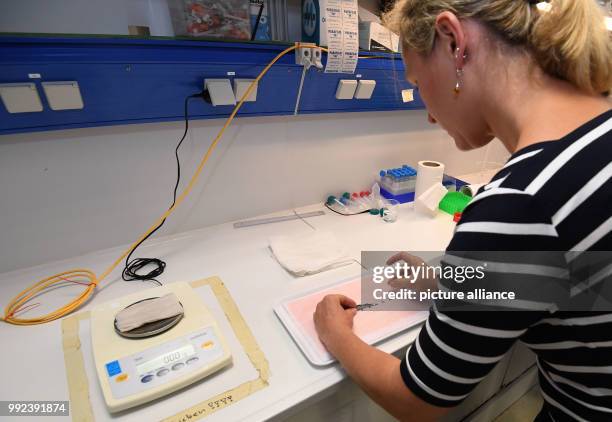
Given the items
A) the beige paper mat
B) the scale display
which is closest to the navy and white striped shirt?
the beige paper mat

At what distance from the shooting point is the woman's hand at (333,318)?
0.63 meters

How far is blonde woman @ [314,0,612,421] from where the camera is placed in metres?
0.42

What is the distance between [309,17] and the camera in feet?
3.22

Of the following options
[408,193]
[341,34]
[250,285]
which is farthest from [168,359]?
[408,193]

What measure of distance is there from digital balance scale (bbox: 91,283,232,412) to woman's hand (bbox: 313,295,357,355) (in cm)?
18

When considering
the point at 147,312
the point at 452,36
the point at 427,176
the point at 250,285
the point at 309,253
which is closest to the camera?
the point at 452,36

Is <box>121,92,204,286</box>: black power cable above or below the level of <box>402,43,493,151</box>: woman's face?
below

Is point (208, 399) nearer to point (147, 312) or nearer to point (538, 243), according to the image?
point (147, 312)

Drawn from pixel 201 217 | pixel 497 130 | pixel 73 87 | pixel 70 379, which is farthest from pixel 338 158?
pixel 70 379

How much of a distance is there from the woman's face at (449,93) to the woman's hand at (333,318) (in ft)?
1.38

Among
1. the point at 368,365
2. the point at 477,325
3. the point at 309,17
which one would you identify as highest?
the point at 309,17

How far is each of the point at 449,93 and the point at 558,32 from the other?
0.17m

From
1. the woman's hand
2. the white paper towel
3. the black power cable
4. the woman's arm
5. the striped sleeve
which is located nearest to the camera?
the striped sleeve

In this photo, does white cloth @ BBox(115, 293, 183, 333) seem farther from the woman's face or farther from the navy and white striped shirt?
the woman's face
